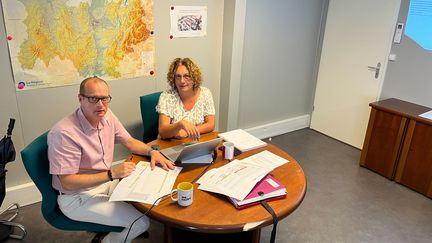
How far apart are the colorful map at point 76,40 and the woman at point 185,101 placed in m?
0.61

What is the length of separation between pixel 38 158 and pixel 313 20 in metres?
3.39

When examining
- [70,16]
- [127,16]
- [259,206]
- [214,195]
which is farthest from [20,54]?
[259,206]

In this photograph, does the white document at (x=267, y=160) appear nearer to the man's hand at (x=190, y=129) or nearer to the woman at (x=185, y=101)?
the man's hand at (x=190, y=129)

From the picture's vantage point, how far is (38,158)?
165cm

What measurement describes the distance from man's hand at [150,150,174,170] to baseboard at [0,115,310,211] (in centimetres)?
130

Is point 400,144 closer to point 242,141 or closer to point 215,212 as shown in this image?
point 242,141

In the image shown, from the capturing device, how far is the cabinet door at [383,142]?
3158mm

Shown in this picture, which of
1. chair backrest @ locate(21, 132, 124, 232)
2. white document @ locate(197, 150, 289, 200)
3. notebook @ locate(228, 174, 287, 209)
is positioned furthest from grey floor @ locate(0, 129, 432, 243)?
notebook @ locate(228, 174, 287, 209)

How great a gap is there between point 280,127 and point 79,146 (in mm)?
2940

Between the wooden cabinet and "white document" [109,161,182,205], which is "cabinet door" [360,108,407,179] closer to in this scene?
the wooden cabinet

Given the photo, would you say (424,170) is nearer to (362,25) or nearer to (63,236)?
(362,25)

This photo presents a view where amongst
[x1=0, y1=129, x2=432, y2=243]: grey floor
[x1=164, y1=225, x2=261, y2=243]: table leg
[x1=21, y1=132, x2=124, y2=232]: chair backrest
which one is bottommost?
[x1=0, y1=129, x2=432, y2=243]: grey floor

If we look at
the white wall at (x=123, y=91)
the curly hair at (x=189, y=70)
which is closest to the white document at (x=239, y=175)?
the curly hair at (x=189, y=70)

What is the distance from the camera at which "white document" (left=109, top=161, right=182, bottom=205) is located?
5.16 feet
